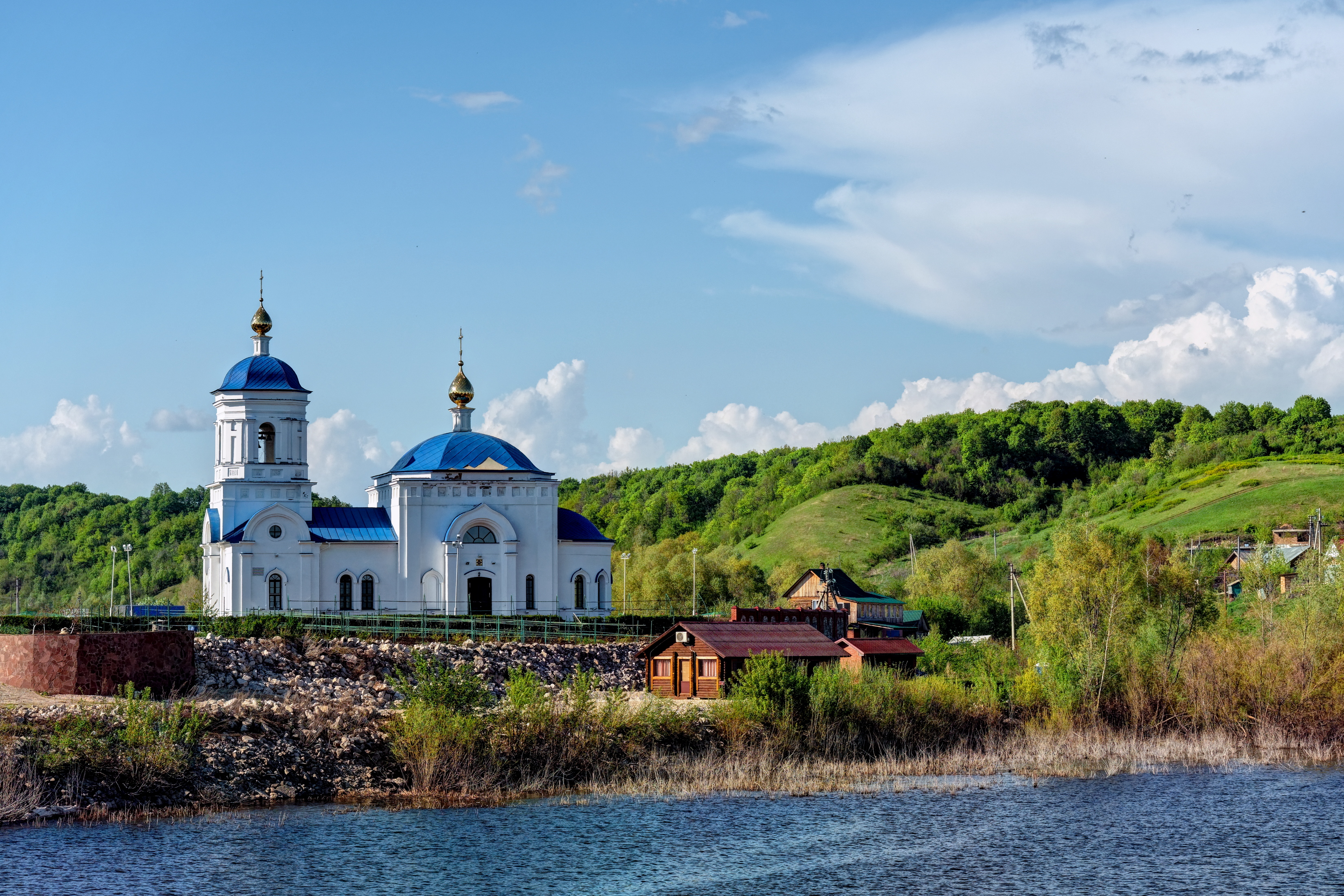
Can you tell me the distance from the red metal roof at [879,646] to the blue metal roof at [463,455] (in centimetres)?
1783

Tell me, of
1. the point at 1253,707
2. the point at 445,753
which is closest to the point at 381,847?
the point at 445,753

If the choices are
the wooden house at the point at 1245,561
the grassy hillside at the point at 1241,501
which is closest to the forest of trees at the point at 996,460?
the grassy hillside at the point at 1241,501

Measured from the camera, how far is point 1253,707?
1631 inches

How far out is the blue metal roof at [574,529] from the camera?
198 feet

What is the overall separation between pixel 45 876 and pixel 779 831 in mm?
13155

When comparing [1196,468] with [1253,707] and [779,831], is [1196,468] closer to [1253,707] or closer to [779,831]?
[1253,707]

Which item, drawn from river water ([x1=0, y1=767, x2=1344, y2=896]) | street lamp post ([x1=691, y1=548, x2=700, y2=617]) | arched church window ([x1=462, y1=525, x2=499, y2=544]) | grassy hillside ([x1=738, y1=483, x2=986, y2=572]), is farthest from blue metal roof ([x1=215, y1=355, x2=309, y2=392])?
grassy hillside ([x1=738, y1=483, x2=986, y2=572])

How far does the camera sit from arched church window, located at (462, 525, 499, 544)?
2295 inches

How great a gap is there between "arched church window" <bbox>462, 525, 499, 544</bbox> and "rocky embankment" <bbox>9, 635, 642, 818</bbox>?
11777mm

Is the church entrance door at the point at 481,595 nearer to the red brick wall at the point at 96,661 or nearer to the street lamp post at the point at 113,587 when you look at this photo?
the street lamp post at the point at 113,587

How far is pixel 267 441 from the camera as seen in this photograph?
57.9 metres

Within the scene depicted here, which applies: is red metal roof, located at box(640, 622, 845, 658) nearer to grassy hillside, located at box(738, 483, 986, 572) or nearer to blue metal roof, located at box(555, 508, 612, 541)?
blue metal roof, located at box(555, 508, 612, 541)

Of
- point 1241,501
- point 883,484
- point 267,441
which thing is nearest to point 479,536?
point 267,441

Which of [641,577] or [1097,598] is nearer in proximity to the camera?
[1097,598]
